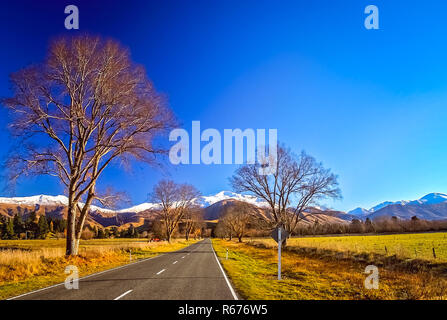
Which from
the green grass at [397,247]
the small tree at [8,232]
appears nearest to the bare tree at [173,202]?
the green grass at [397,247]

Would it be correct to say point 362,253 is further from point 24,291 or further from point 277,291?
point 24,291

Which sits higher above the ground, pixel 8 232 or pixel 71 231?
pixel 71 231

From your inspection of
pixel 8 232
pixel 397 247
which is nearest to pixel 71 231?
pixel 397 247

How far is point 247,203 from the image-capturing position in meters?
36.4

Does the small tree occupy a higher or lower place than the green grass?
lower

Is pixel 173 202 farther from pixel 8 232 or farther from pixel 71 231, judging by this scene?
pixel 8 232

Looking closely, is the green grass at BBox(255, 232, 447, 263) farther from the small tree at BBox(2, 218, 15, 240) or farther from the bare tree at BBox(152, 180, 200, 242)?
the small tree at BBox(2, 218, 15, 240)

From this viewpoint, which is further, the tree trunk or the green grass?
the green grass

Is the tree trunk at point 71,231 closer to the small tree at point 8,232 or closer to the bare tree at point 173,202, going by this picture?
the bare tree at point 173,202

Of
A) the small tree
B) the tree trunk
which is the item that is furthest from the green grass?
the small tree

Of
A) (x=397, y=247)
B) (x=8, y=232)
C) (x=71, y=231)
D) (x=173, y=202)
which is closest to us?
(x=71, y=231)
